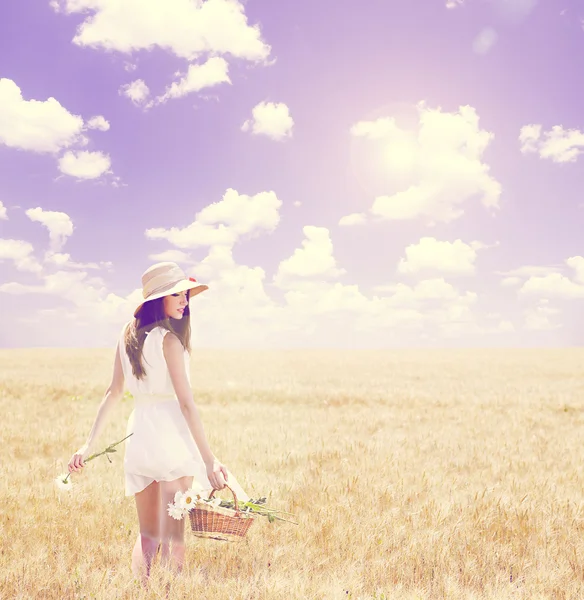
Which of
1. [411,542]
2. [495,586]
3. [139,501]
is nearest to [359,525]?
[411,542]

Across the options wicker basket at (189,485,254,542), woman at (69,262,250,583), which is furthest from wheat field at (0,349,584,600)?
wicker basket at (189,485,254,542)

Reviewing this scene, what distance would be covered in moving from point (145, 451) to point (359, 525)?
8.76ft

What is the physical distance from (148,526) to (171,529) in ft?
0.93

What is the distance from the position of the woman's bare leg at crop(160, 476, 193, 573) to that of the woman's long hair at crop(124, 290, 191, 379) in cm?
74

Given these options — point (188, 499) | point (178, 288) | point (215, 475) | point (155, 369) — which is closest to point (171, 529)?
point (188, 499)

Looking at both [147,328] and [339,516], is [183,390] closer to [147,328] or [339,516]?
[147,328]

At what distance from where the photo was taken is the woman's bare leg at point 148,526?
373 centimetres

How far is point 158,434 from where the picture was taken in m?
3.58

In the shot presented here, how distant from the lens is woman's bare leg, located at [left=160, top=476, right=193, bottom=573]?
354 cm

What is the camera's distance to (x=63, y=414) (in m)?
13.1

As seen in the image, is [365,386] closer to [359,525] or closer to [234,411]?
[234,411]

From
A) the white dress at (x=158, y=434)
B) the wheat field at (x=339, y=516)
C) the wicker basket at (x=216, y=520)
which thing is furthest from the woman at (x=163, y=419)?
the wheat field at (x=339, y=516)

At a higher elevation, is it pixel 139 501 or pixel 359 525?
pixel 139 501

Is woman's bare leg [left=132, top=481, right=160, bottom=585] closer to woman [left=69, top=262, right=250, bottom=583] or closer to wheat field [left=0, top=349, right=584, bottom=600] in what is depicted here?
woman [left=69, top=262, right=250, bottom=583]
